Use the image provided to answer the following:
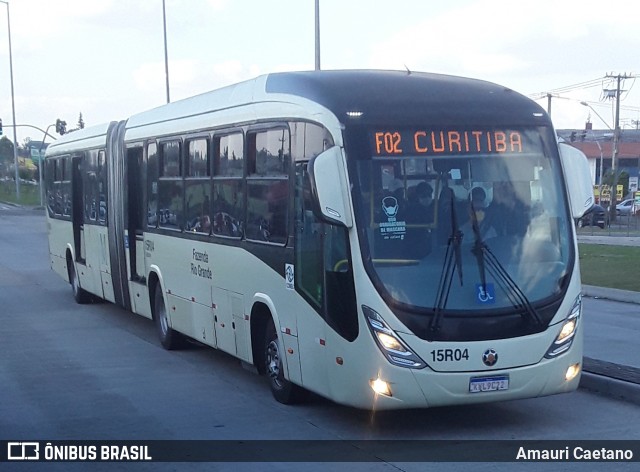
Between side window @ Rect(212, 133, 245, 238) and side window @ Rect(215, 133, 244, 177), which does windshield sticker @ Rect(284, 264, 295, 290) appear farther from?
side window @ Rect(215, 133, 244, 177)

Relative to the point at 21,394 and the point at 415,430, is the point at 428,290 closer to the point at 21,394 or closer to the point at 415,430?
the point at 415,430

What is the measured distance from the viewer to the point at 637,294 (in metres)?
19.8

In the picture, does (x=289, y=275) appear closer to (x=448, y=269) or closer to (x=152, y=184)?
(x=448, y=269)

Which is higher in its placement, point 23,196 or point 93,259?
point 93,259

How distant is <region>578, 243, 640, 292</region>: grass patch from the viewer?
22219 millimetres

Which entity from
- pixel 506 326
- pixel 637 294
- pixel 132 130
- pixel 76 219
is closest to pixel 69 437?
pixel 506 326

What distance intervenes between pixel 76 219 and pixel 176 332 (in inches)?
261

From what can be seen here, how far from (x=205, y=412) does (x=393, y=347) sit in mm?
2508

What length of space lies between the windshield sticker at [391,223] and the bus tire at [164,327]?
19.2ft

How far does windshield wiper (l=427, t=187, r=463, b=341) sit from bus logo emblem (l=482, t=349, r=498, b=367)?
447 mm

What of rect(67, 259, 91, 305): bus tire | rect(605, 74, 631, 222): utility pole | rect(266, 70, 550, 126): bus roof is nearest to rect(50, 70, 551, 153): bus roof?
rect(266, 70, 550, 126): bus roof

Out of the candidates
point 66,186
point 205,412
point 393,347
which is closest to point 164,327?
point 205,412

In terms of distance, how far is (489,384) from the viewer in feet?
27.3

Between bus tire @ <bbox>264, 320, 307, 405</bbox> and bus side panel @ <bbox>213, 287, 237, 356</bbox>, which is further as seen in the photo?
bus side panel @ <bbox>213, 287, 237, 356</bbox>
